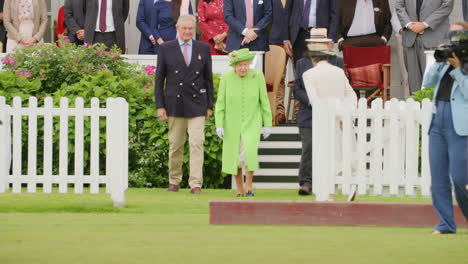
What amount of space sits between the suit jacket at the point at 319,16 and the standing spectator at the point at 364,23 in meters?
0.75

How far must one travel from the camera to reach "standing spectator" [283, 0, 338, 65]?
63.3ft

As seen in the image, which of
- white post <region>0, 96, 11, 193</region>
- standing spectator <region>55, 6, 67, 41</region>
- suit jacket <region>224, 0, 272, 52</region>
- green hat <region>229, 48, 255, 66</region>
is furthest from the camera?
standing spectator <region>55, 6, 67, 41</region>

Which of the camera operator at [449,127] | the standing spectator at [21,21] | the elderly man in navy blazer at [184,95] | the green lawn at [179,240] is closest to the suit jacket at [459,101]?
the camera operator at [449,127]

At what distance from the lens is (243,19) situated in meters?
18.9

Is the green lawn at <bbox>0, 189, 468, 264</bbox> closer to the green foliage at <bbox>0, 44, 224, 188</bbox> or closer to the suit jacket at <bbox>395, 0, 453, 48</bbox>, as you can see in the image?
the green foliage at <bbox>0, 44, 224, 188</bbox>

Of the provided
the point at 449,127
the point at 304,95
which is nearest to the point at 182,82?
the point at 304,95

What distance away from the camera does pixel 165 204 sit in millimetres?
14281

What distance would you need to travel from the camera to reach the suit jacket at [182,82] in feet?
52.4

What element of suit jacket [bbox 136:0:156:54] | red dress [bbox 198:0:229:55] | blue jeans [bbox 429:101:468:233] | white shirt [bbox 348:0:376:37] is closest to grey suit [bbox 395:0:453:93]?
white shirt [bbox 348:0:376:37]

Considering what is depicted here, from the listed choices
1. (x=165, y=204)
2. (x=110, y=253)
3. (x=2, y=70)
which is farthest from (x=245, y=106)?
(x=110, y=253)

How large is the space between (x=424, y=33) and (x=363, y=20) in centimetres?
98

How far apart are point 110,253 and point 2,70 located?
978cm

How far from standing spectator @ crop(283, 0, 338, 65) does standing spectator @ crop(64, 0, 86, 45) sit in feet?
10.8

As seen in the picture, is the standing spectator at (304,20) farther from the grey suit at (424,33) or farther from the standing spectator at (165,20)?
the standing spectator at (165,20)
